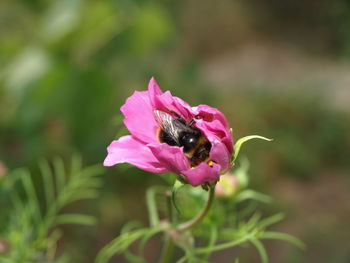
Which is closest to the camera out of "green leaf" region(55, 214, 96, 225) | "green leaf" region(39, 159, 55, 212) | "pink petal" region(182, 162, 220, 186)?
"pink petal" region(182, 162, 220, 186)

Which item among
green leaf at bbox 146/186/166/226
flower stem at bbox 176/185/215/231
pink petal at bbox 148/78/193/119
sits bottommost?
flower stem at bbox 176/185/215/231

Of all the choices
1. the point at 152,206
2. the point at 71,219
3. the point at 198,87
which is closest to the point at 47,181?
the point at 71,219

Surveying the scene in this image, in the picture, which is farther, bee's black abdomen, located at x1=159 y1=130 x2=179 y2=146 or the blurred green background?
the blurred green background

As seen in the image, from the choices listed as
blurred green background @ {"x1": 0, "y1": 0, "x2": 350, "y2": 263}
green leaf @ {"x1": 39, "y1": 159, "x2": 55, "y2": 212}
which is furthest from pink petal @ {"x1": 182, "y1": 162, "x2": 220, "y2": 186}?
green leaf @ {"x1": 39, "y1": 159, "x2": 55, "y2": 212}

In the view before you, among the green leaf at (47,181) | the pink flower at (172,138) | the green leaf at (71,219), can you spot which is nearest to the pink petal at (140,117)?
the pink flower at (172,138)

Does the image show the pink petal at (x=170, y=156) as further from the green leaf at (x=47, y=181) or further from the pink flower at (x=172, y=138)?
the green leaf at (x=47, y=181)

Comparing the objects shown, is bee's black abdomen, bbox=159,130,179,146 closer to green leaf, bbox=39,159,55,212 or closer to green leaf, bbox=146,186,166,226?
green leaf, bbox=146,186,166,226

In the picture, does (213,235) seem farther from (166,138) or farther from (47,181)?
(47,181)

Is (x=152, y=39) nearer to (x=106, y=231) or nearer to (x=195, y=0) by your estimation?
(x=106, y=231)
